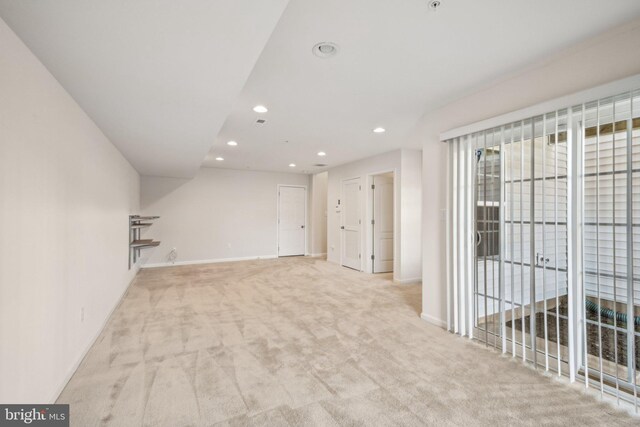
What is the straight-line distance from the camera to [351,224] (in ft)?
21.1

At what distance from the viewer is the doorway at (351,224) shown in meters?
6.18

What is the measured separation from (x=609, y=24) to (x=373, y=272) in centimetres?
478

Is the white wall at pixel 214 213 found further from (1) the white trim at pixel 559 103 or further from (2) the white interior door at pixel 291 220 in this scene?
(1) the white trim at pixel 559 103

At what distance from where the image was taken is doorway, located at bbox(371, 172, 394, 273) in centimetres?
592

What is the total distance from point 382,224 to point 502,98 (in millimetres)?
3688

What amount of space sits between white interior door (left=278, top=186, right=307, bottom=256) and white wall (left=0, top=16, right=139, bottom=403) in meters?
5.15

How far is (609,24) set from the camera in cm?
175

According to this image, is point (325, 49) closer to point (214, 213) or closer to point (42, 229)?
point (42, 229)

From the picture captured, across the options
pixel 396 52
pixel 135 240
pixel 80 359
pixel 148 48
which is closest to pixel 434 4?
pixel 396 52

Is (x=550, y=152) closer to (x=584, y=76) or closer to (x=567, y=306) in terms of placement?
(x=584, y=76)

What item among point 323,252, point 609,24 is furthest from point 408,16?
point 323,252

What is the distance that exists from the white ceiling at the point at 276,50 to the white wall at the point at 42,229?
0.21 m

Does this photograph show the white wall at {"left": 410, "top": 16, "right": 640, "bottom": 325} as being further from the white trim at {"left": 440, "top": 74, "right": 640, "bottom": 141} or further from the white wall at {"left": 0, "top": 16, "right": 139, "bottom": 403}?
the white wall at {"left": 0, "top": 16, "right": 139, "bottom": 403}

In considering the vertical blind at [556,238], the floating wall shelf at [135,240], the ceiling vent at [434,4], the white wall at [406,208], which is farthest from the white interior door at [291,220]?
the ceiling vent at [434,4]
